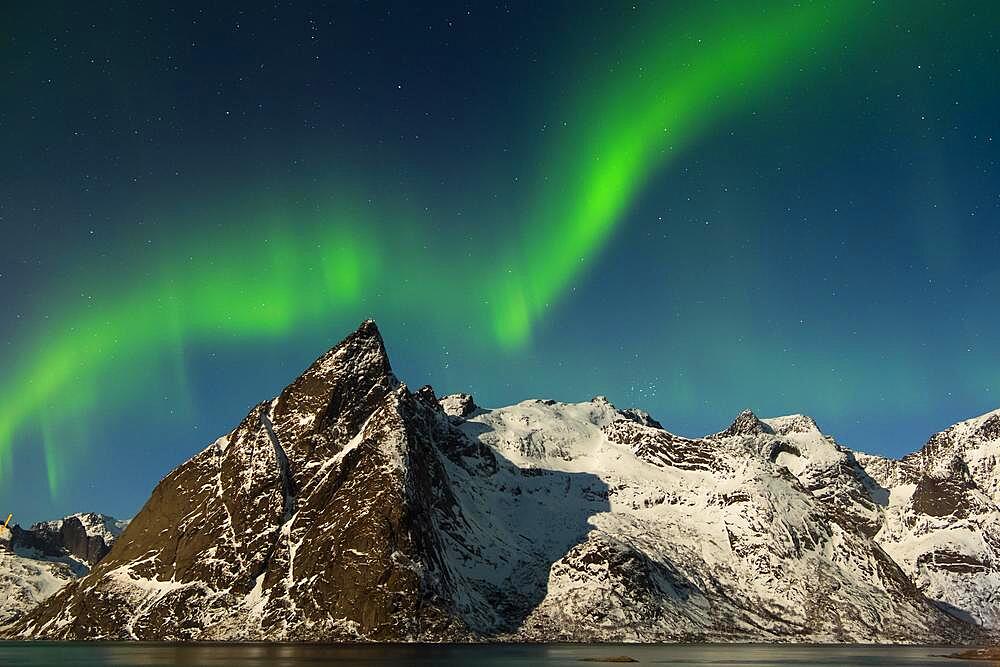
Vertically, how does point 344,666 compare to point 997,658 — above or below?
below

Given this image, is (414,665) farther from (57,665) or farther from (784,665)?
(784,665)

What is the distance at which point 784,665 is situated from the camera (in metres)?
155

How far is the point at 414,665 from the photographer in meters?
130

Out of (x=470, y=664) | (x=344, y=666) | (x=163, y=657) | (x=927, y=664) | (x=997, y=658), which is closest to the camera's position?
(x=344, y=666)

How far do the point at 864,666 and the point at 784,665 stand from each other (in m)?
13.2

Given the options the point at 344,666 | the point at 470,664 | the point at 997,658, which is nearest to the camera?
the point at 344,666

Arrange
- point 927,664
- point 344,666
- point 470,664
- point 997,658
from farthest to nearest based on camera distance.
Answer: point 997,658, point 927,664, point 470,664, point 344,666

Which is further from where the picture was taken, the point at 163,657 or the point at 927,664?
the point at 927,664

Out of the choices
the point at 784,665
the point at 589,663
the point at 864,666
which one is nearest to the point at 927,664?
the point at 864,666

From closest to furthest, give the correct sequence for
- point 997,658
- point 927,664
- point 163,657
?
point 163,657
point 927,664
point 997,658

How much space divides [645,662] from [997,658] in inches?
3407

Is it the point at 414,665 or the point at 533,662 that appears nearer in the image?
the point at 414,665

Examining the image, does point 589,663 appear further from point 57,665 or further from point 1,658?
point 1,658

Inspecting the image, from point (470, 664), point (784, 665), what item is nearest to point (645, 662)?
point (784, 665)
